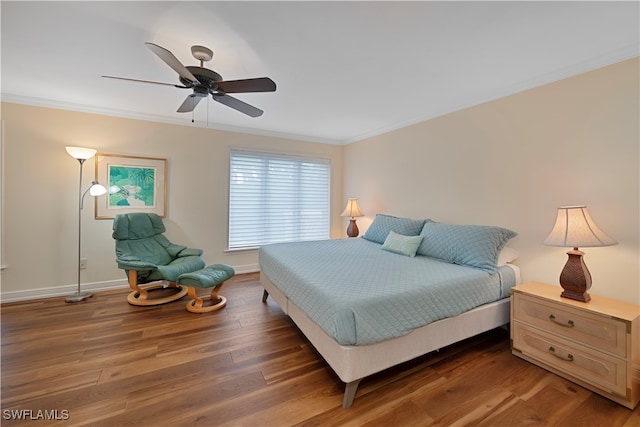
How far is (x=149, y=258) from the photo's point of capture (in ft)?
10.8

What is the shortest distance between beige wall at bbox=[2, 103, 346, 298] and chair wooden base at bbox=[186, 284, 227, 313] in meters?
1.09

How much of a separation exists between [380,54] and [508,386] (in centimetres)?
258

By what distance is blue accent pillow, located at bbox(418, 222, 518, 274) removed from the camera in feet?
7.62

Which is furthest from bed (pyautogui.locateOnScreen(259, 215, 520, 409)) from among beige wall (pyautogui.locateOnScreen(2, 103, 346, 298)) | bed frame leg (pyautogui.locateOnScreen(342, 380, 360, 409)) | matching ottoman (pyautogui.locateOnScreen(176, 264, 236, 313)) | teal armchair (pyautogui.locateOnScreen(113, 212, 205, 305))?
beige wall (pyautogui.locateOnScreen(2, 103, 346, 298))

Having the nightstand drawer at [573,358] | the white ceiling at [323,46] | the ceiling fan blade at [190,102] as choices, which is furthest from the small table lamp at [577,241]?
the ceiling fan blade at [190,102]

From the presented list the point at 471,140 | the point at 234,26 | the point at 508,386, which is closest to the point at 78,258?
the point at 234,26

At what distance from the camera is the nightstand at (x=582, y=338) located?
1.59 m

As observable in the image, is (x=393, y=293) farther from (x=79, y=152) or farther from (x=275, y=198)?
(x=79, y=152)

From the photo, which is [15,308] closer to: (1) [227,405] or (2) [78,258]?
(2) [78,258]

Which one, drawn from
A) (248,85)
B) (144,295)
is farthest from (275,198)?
(248,85)

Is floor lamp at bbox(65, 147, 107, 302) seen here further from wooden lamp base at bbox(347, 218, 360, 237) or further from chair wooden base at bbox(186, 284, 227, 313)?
wooden lamp base at bbox(347, 218, 360, 237)

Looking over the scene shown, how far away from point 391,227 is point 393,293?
6.12ft

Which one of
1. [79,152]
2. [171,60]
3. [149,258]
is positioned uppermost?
[171,60]

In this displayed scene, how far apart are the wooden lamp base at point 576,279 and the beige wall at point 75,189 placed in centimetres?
404
